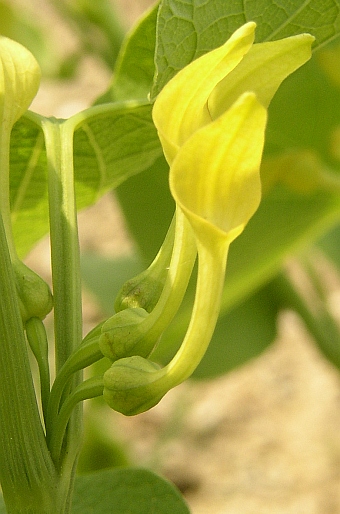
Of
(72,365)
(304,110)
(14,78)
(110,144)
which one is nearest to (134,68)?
(110,144)


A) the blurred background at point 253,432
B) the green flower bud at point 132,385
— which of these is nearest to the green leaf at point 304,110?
the green flower bud at point 132,385

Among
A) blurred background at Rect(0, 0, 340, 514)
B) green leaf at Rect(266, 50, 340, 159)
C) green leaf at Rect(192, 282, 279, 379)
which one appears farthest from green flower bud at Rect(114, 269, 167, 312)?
blurred background at Rect(0, 0, 340, 514)

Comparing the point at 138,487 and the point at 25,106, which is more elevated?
the point at 25,106

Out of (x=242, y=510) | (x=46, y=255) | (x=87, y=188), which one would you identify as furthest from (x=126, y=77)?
(x=46, y=255)

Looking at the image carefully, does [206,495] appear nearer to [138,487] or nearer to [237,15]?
[138,487]

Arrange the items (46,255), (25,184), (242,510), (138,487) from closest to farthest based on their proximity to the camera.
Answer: (138,487) → (25,184) → (242,510) → (46,255)
